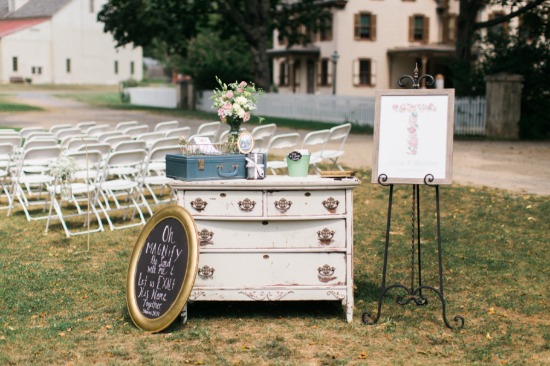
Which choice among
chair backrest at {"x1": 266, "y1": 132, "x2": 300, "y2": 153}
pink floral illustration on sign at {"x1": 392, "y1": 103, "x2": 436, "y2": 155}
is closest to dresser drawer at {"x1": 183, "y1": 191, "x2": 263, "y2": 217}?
pink floral illustration on sign at {"x1": 392, "y1": 103, "x2": 436, "y2": 155}

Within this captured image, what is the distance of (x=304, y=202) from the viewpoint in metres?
5.81

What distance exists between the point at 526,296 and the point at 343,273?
5.80 feet

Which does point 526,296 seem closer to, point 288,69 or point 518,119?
point 518,119

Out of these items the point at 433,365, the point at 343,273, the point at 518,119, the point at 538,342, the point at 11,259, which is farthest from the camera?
the point at 518,119

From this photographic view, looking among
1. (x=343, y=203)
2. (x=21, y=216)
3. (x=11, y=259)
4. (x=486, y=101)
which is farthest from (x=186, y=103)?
(x=343, y=203)

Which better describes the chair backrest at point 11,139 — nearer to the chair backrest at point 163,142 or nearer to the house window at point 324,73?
the chair backrest at point 163,142

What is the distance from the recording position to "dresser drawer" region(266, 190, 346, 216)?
5797mm

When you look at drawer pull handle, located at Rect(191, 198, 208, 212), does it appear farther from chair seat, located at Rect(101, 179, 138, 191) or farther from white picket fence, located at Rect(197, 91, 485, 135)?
white picket fence, located at Rect(197, 91, 485, 135)

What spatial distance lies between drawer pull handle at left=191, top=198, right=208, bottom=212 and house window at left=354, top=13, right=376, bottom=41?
40.0 m

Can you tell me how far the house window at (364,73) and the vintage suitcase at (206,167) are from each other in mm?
39700

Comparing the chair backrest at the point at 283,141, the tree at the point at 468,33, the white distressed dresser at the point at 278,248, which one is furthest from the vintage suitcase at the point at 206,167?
the tree at the point at 468,33

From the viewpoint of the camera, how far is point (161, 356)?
5160 mm

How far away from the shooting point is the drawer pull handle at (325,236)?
584 centimetres

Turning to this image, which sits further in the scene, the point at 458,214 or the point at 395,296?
the point at 458,214
